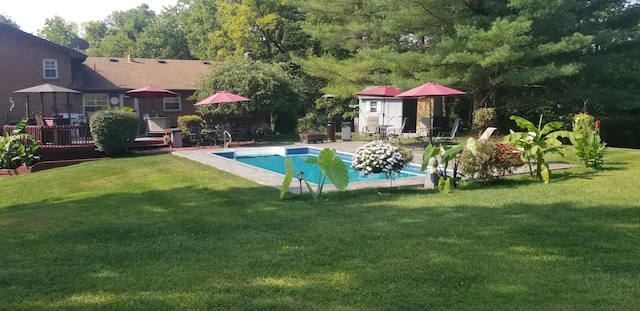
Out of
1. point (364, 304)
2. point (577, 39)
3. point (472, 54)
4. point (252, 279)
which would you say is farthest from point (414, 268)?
point (577, 39)

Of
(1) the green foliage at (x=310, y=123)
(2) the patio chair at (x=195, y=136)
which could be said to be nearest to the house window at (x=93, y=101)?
(2) the patio chair at (x=195, y=136)

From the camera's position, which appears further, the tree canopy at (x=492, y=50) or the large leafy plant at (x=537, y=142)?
the tree canopy at (x=492, y=50)

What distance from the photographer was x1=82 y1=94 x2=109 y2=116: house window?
74.3 feet

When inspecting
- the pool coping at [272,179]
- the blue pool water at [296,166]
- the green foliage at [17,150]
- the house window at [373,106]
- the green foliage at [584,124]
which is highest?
the house window at [373,106]

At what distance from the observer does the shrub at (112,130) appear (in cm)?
1412

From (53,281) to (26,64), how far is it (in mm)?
21367

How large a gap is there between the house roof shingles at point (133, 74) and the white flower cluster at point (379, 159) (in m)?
15.9

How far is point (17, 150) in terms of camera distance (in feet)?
43.8

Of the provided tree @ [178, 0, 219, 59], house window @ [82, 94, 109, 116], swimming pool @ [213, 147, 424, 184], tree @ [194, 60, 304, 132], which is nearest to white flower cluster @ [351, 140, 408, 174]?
swimming pool @ [213, 147, 424, 184]

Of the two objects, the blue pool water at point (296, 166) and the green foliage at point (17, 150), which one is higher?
the green foliage at point (17, 150)

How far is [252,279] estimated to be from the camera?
372cm

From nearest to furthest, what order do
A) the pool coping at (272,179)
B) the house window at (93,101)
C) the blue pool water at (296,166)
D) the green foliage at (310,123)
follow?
the pool coping at (272,179), the blue pool water at (296,166), the house window at (93,101), the green foliage at (310,123)

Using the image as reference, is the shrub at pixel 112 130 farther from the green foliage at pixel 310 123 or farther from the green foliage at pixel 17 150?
the green foliage at pixel 310 123

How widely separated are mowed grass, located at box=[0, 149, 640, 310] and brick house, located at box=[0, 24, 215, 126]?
1566 centimetres
